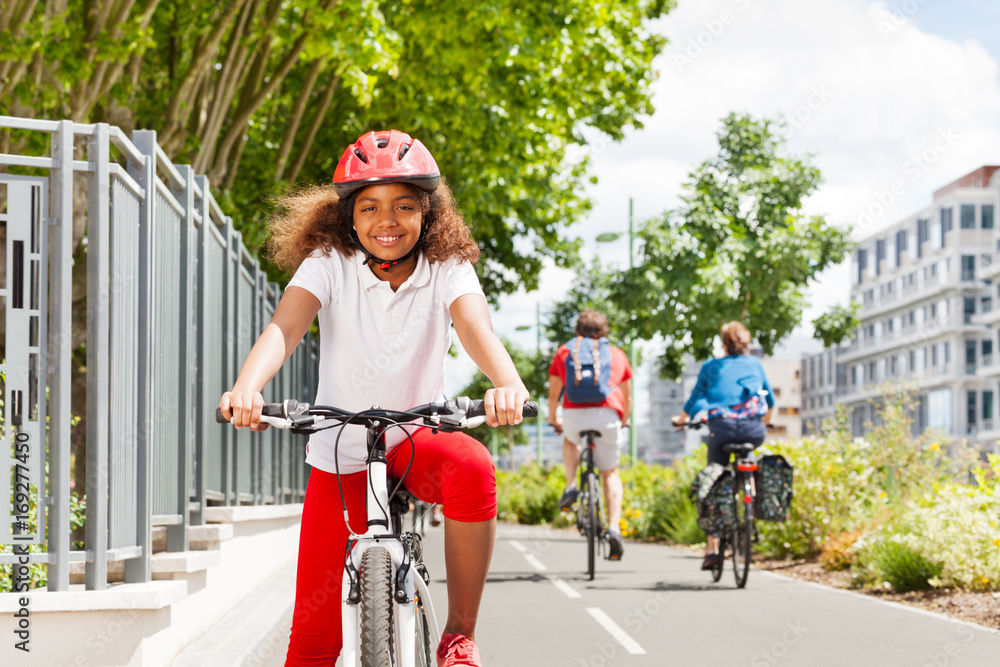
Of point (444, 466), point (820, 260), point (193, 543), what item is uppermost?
point (820, 260)

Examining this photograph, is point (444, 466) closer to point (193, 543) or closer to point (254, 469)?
point (193, 543)

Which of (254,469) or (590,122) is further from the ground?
(590,122)

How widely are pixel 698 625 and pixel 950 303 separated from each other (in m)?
80.6

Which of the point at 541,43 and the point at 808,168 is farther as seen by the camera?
the point at 808,168

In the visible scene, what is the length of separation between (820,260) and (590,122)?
482 centimetres

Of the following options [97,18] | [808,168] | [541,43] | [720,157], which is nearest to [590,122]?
Result: [720,157]

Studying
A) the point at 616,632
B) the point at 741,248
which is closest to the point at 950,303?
the point at 741,248

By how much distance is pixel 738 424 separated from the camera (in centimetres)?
884

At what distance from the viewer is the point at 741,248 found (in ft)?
64.7

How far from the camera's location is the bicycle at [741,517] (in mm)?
8445

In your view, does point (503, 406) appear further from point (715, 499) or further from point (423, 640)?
point (715, 499)

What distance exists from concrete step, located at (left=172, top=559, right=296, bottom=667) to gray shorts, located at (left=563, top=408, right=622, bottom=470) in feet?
9.47

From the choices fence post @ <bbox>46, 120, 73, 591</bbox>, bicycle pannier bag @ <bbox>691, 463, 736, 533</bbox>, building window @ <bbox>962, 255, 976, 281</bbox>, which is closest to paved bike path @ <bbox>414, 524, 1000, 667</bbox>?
bicycle pannier bag @ <bbox>691, 463, 736, 533</bbox>

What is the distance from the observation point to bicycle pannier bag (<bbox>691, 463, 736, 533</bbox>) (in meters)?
8.57
